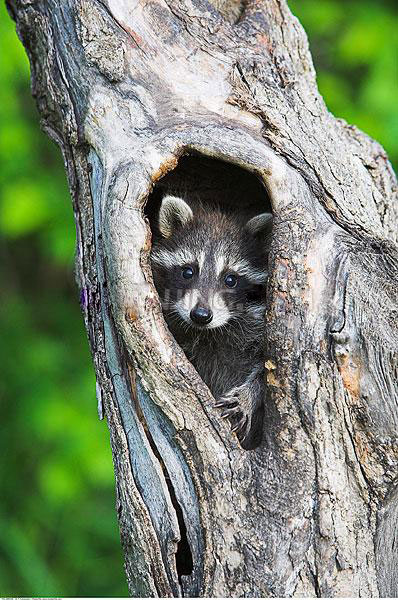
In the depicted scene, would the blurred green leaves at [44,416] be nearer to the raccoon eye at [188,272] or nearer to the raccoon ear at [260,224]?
the raccoon eye at [188,272]

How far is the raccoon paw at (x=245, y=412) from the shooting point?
3709 millimetres

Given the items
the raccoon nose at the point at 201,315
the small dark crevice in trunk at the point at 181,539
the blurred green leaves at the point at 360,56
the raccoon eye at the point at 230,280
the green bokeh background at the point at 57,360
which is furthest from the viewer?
the green bokeh background at the point at 57,360

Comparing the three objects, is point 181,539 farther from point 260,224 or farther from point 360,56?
point 360,56

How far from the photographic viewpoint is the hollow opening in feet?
14.1

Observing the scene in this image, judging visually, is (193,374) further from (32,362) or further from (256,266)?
(32,362)

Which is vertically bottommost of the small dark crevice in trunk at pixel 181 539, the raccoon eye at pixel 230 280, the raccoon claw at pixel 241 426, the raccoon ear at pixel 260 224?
the small dark crevice in trunk at pixel 181 539

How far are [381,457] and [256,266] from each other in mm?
1348

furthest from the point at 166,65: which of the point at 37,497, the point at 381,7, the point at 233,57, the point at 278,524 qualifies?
the point at 37,497

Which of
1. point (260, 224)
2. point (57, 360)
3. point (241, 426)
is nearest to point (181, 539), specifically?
point (241, 426)

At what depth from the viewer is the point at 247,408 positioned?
3797 millimetres

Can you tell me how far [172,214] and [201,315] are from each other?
1.88 feet

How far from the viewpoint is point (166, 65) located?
3867 millimetres

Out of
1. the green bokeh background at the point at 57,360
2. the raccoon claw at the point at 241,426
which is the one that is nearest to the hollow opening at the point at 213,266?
the raccoon claw at the point at 241,426

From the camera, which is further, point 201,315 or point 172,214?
point 172,214
